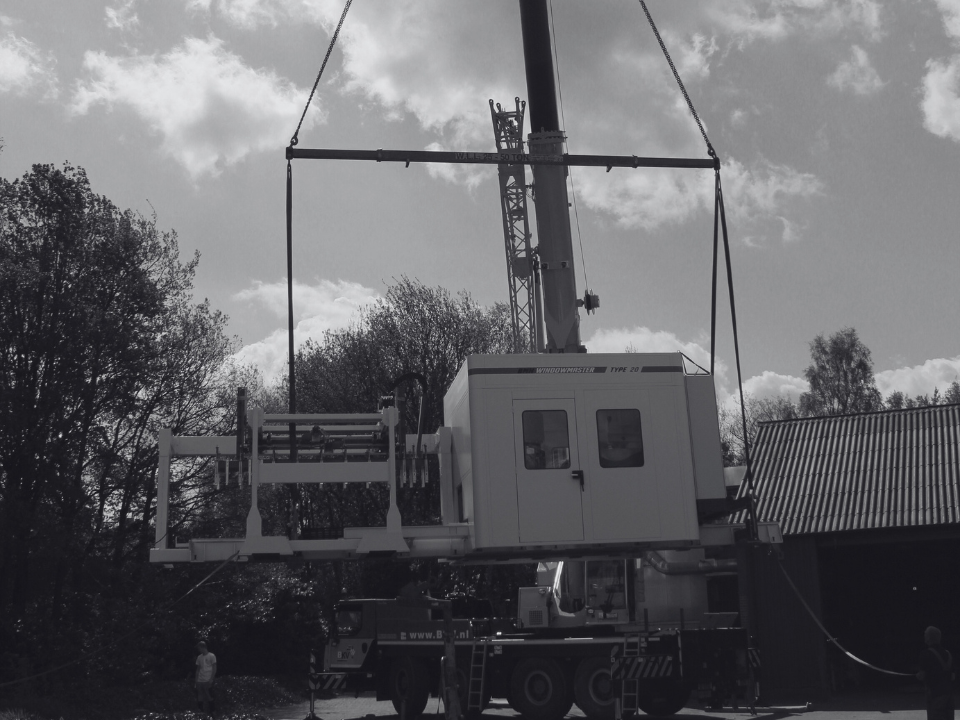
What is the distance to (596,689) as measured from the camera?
16031 mm

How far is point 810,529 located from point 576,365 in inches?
377

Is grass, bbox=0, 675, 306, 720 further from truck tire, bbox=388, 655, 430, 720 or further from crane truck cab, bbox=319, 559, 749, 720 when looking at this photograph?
crane truck cab, bbox=319, 559, 749, 720

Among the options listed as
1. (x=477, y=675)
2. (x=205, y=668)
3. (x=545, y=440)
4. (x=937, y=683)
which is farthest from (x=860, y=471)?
(x=205, y=668)

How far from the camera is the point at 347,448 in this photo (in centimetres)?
1217

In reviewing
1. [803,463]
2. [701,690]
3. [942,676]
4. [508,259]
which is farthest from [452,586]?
[942,676]

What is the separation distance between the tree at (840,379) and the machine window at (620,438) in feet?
147

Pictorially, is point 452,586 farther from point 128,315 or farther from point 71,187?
point 71,187

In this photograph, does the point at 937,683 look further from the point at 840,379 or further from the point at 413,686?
the point at 840,379

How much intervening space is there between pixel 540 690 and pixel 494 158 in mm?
8154

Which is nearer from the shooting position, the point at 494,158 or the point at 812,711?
the point at 494,158

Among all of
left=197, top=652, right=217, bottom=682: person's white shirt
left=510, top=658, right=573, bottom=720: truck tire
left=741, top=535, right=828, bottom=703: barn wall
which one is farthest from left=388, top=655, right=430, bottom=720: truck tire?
left=741, top=535, right=828, bottom=703: barn wall

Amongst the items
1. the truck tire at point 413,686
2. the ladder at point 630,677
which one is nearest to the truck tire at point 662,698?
the ladder at point 630,677

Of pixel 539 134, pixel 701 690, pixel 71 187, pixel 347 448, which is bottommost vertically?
pixel 701 690

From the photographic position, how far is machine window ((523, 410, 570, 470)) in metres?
11.6
